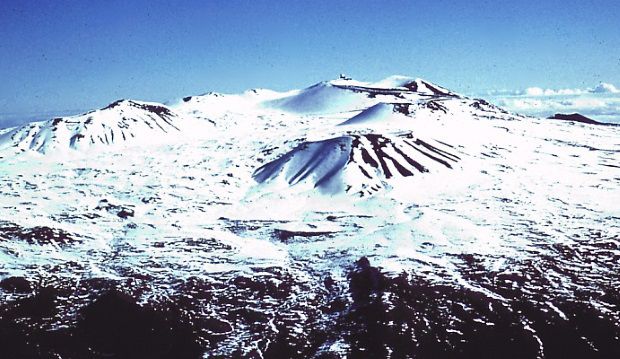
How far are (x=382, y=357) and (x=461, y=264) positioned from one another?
1941 centimetres

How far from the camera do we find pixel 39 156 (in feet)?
398

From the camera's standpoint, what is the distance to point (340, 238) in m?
62.0

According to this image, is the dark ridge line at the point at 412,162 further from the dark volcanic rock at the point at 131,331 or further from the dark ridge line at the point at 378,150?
the dark volcanic rock at the point at 131,331

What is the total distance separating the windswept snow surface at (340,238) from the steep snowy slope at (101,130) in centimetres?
223

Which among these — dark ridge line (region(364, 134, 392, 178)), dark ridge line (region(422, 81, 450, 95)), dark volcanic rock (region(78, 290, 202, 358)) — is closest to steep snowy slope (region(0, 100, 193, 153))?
dark ridge line (region(364, 134, 392, 178))

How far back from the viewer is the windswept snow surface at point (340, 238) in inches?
1553

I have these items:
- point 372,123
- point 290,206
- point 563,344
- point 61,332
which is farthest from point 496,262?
point 372,123

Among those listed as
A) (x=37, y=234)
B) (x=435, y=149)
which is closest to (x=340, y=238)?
(x=37, y=234)

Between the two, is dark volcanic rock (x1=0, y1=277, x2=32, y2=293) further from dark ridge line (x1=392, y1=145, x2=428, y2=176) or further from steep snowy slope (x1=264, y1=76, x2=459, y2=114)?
steep snowy slope (x1=264, y1=76, x2=459, y2=114)

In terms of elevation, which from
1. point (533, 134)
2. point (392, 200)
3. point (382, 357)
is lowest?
point (382, 357)

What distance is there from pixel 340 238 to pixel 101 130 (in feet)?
328

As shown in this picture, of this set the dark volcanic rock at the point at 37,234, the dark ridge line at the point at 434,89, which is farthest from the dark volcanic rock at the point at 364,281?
the dark ridge line at the point at 434,89

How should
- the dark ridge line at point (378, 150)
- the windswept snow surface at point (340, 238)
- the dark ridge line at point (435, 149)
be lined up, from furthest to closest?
the dark ridge line at point (435, 149), the dark ridge line at point (378, 150), the windswept snow surface at point (340, 238)

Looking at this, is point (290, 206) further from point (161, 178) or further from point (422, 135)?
point (422, 135)
